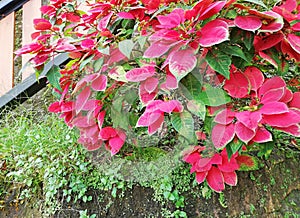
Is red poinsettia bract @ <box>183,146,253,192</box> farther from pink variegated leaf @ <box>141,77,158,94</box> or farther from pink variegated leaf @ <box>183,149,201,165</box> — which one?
pink variegated leaf @ <box>141,77,158,94</box>

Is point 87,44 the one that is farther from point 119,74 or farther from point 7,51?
point 7,51

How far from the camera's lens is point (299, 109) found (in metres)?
0.90

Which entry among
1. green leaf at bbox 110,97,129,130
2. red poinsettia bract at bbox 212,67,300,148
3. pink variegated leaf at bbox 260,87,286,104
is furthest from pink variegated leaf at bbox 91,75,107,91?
pink variegated leaf at bbox 260,87,286,104

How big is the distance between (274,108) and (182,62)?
0.25 m

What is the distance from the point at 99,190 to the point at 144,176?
0.19m

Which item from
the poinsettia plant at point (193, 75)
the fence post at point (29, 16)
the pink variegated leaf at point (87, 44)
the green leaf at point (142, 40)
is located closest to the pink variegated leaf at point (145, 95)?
the poinsettia plant at point (193, 75)

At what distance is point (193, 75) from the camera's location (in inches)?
36.3

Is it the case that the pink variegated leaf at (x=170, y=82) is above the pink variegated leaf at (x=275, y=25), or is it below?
below

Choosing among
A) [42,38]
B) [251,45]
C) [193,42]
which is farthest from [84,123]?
[251,45]

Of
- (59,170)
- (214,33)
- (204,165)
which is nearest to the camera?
(214,33)

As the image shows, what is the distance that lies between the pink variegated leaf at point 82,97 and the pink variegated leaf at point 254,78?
0.45 metres

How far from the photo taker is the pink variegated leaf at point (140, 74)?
916 mm

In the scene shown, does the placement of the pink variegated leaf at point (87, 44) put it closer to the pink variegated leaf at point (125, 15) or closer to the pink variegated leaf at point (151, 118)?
the pink variegated leaf at point (125, 15)

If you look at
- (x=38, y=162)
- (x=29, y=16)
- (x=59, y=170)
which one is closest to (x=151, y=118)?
(x=59, y=170)
